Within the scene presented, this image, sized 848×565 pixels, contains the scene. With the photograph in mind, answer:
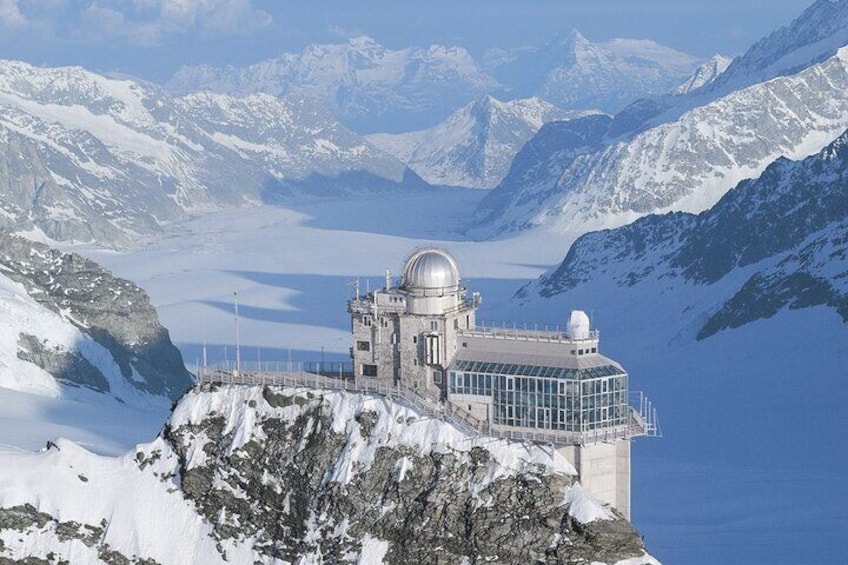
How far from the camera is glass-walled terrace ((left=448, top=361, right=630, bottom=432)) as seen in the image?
127438 millimetres

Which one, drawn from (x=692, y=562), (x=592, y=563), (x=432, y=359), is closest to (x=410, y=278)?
(x=432, y=359)

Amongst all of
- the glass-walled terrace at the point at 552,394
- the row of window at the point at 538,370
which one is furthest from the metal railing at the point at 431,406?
the row of window at the point at 538,370

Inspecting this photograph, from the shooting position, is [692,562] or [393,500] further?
[692,562]

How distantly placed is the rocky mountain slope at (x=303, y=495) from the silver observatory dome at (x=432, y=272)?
11043 millimetres

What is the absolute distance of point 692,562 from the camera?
165125 millimetres

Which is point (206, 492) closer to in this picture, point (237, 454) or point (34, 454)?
point (237, 454)

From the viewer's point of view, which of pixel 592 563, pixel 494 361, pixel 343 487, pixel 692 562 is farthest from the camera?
pixel 692 562

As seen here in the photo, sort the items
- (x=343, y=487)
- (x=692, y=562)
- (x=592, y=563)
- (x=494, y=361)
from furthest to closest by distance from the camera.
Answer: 1. (x=692, y=562)
2. (x=494, y=361)
3. (x=343, y=487)
4. (x=592, y=563)

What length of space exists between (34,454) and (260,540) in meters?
20.5

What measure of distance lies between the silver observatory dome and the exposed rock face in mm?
11094

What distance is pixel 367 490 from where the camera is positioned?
12388cm

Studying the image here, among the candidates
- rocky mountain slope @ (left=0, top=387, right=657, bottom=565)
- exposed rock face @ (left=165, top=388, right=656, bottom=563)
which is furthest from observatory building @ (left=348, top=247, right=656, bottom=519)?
exposed rock face @ (left=165, top=388, right=656, bottom=563)

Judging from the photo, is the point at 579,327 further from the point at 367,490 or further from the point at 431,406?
the point at 367,490

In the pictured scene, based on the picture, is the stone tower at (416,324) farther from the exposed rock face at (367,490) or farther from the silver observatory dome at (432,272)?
the exposed rock face at (367,490)
